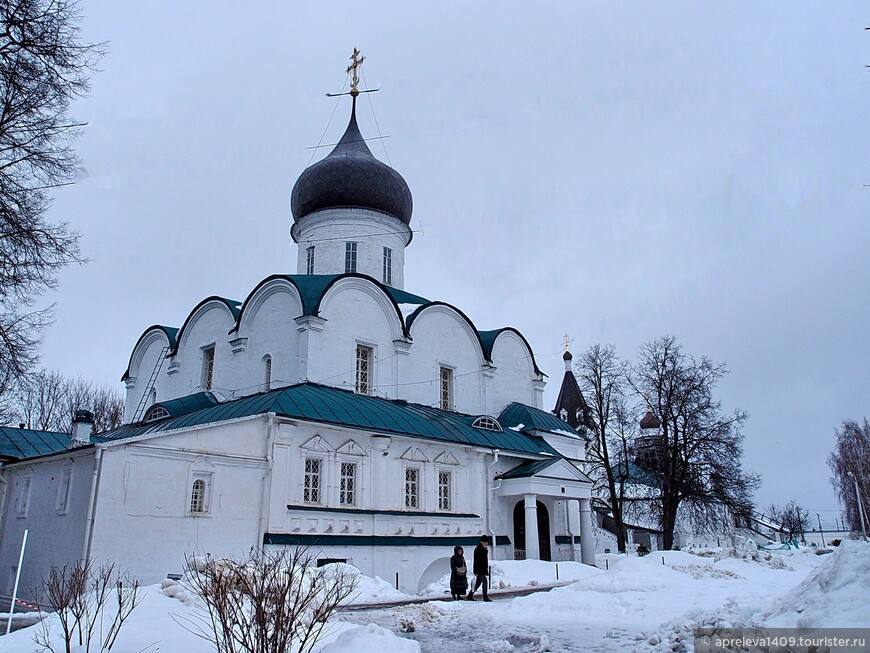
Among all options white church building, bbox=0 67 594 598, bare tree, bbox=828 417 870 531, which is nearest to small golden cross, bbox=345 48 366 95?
white church building, bbox=0 67 594 598

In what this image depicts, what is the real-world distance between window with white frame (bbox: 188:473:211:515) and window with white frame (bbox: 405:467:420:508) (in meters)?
5.15

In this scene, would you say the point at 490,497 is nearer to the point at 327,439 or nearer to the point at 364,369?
the point at 364,369

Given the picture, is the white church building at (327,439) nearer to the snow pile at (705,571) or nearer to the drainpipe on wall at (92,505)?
the drainpipe on wall at (92,505)

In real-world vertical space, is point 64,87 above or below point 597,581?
above

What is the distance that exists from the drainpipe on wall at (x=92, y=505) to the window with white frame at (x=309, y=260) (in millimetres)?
12303

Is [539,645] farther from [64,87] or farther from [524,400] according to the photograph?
[524,400]

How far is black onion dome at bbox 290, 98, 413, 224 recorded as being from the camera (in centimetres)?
2311

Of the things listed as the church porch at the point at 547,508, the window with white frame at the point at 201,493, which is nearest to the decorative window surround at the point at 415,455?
the church porch at the point at 547,508

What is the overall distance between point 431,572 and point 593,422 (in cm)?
1009

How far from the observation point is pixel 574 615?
380 inches

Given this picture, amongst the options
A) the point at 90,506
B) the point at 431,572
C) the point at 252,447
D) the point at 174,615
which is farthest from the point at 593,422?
the point at 174,615

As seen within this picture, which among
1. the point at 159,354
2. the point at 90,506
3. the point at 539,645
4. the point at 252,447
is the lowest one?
the point at 539,645

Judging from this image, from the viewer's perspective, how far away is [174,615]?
26.0 feet

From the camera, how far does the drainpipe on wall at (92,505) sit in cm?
1125
